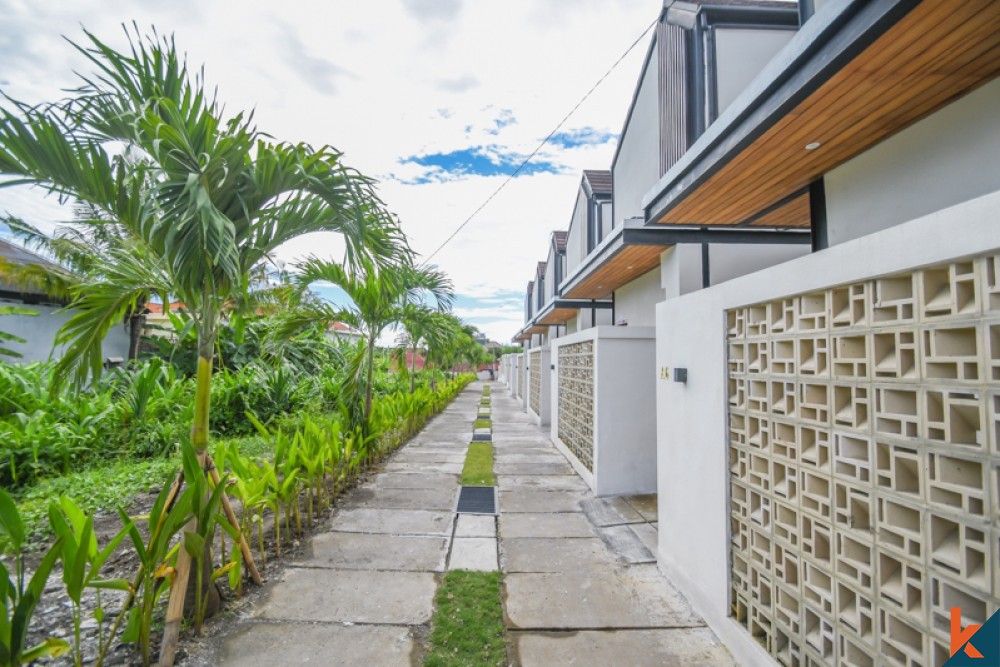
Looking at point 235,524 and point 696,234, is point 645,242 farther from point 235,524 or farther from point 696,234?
point 235,524

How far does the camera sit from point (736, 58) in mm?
4496

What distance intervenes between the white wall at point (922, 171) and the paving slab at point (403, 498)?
4.76m

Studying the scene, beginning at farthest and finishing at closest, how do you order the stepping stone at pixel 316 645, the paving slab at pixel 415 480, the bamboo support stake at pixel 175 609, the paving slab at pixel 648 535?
the paving slab at pixel 415 480 < the paving slab at pixel 648 535 < the stepping stone at pixel 316 645 < the bamboo support stake at pixel 175 609

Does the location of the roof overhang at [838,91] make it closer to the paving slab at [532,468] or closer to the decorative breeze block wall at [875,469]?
the decorative breeze block wall at [875,469]

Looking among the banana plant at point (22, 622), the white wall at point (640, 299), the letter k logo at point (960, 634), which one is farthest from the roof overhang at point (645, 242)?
the banana plant at point (22, 622)

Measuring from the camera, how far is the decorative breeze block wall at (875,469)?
1481 millimetres

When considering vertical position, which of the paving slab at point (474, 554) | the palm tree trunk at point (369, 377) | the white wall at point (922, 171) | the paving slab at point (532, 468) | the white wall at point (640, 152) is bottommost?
the paving slab at point (532, 468)

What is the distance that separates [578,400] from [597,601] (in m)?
4.03

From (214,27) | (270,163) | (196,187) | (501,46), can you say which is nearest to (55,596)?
(196,187)

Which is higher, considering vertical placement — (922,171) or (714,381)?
(922,171)

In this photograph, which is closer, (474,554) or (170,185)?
(170,185)

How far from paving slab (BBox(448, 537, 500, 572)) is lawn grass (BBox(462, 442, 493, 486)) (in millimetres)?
1972

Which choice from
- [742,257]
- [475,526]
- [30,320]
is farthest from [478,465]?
[30,320]

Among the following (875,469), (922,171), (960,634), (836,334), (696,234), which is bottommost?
(960,634)
